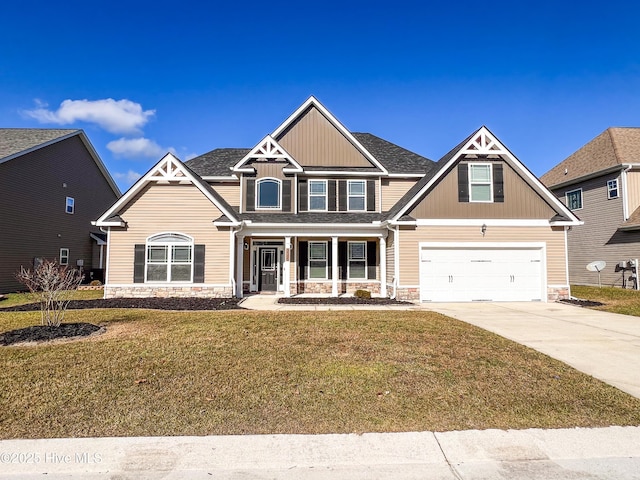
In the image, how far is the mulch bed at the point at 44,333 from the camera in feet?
23.6

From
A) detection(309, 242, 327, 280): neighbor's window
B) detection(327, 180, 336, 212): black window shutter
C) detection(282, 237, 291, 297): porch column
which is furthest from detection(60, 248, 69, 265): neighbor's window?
detection(327, 180, 336, 212): black window shutter

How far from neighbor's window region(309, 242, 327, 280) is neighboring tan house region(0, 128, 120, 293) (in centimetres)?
1416

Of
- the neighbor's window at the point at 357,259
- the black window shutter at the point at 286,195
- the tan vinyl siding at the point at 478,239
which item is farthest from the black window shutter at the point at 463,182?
the black window shutter at the point at 286,195

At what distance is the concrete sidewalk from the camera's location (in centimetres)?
320

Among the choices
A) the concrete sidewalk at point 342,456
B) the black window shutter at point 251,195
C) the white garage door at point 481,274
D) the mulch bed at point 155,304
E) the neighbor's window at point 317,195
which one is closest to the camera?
the concrete sidewalk at point 342,456

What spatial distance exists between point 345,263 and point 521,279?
7228 mm

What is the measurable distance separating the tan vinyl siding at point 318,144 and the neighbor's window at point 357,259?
12.7 ft

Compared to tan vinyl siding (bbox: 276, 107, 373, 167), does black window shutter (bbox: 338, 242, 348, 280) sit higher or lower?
lower

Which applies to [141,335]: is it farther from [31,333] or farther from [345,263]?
[345,263]

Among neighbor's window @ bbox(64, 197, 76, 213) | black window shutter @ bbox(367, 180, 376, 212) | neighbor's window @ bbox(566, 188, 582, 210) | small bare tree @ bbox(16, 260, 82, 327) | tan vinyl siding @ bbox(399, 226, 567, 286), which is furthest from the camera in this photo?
neighbor's window @ bbox(566, 188, 582, 210)

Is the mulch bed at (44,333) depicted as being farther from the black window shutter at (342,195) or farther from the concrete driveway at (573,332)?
the black window shutter at (342,195)

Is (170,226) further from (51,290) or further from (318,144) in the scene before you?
(318,144)

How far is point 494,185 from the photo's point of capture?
1491 cm

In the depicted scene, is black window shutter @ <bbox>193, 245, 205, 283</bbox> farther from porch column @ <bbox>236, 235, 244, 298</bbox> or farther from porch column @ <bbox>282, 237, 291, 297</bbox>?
porch column @ <bbox>282, 237, 291, 297</bbox>
